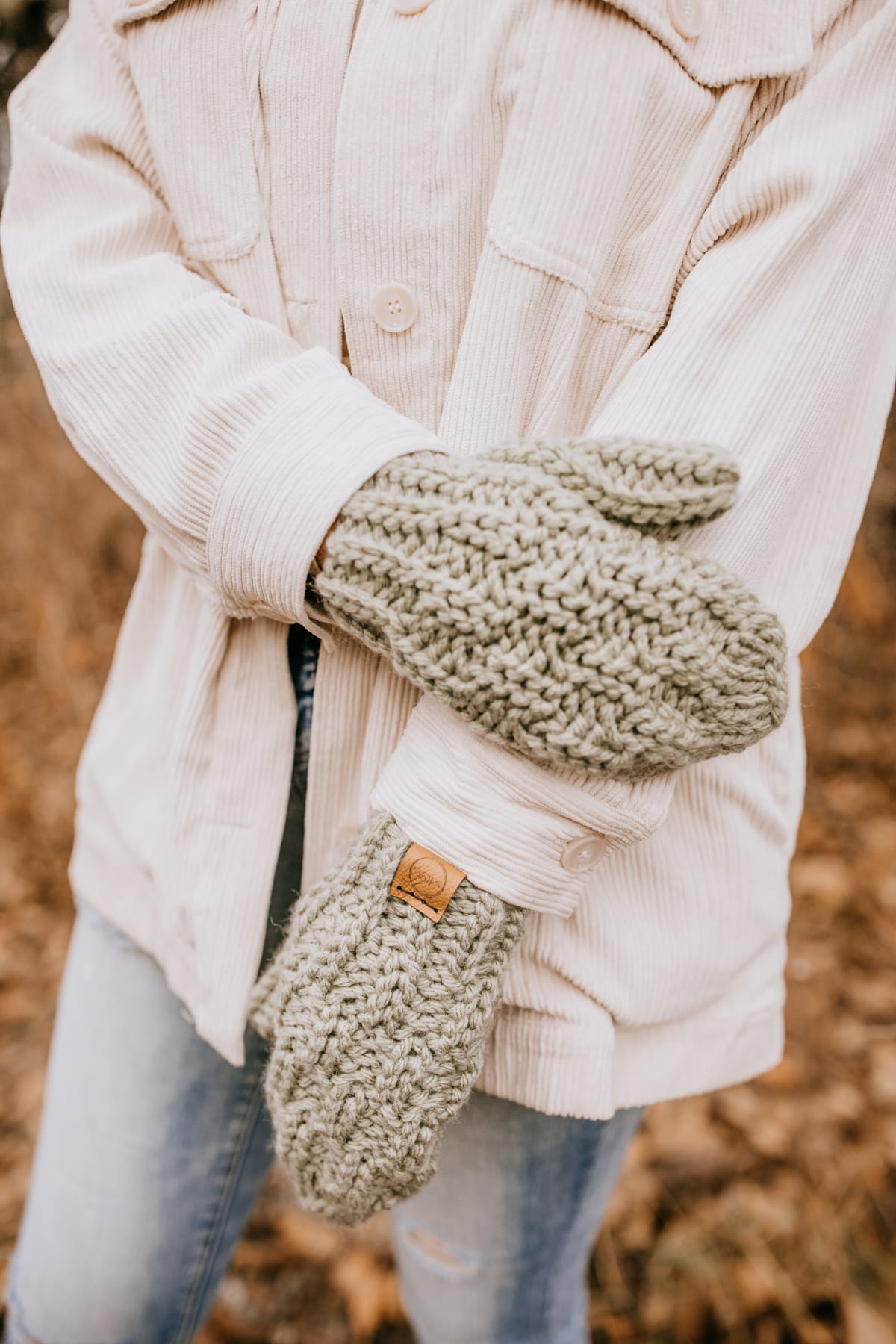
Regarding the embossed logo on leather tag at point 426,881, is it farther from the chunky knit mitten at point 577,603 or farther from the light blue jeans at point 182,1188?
the light blue jeans at point 182,1188

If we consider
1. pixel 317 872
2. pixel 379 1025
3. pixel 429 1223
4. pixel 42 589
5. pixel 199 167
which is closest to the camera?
pixel 379 1025

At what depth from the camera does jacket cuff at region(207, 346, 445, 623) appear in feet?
2.64

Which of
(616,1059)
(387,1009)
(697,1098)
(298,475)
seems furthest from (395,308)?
(697,1098)

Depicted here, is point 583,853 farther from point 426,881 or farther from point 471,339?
point 471,339

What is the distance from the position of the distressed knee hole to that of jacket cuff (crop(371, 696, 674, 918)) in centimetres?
57

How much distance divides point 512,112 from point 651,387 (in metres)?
0.26

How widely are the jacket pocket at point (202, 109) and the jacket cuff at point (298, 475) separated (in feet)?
0.68

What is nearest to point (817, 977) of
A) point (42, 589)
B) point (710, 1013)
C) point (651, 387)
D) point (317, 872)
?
point (710, 1013)

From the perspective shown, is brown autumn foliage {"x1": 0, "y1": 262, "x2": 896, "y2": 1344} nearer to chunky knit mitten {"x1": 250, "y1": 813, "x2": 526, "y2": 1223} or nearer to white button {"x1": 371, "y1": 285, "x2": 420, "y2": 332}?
chunky knit mitten {"x1": 250, "y1": 813, "x2": 526, "y2": 1223}

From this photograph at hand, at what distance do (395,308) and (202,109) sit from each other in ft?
0.86

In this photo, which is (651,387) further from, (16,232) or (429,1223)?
(429,1223)

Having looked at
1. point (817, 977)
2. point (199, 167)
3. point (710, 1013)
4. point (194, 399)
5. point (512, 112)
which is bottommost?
point (817, 977)

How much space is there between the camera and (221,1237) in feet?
3.94

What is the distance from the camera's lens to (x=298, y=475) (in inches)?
31.8
